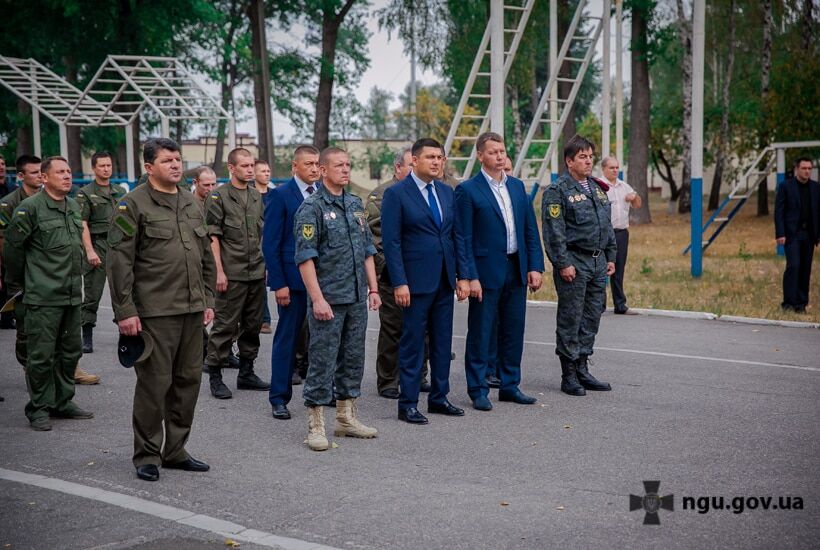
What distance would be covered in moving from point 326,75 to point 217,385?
91.2 ft

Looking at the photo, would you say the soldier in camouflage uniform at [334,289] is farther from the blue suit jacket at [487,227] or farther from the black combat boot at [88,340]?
the black combat boot at [88,340]

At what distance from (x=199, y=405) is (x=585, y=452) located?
11.4 feet

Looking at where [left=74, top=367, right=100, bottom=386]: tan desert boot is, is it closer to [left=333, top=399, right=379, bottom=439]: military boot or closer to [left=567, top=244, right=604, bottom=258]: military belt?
[left=333, top=399, right=379, bottom=439]: military boot

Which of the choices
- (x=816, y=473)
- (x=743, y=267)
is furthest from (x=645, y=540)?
(x=743, y=267)

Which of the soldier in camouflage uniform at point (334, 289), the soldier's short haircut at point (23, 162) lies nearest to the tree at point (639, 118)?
→ the soldier's short haircut at point (23, 162)

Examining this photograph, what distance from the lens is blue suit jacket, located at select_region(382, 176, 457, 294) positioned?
7.70 meters

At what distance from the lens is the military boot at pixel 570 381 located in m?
8.82

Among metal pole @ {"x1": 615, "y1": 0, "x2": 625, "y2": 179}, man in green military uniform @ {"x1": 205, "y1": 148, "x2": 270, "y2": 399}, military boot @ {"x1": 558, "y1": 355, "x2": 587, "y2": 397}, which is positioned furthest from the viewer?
metal pole @ {"x1": 615, "y1": 0, "x2": 625, "y2": 179}

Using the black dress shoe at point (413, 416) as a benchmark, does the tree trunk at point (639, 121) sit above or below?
above

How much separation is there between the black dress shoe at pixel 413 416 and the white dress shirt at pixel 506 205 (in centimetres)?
162

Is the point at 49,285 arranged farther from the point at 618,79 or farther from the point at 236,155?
the point at 618,79

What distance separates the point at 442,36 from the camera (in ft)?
116

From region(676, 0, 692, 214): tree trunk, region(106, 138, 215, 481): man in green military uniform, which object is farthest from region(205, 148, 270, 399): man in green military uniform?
region(676, 0, 692, 214): tree trunk

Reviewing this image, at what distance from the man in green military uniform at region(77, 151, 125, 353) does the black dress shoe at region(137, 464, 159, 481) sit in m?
5.05
